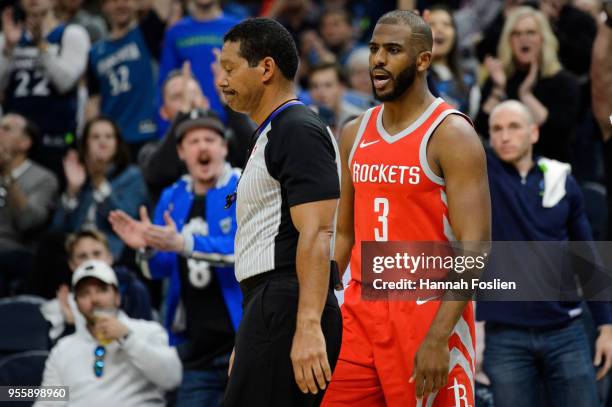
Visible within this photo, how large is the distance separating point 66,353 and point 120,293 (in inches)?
26.1

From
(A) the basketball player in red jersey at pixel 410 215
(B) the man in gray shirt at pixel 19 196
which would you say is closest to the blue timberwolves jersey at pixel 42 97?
(B) the man in gray shirt at pixel 19 196

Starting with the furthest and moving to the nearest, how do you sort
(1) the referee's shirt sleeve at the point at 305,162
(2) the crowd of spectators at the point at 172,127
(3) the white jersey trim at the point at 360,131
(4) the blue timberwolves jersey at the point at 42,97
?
1. (4) the blue timberwolves jersey at the point at 42,97
2. (2) the crowd of spectators at the point at 172,127
3. (3) the white jersey trim at the point at 360,131
4. (1) the referee's shirt sleeve at the point at 305,162

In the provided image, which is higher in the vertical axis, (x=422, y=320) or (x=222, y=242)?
(x=222, y=242)

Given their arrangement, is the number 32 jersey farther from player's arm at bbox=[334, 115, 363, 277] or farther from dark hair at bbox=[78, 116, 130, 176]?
dark hair at bbox=[78, 116, 130, 176]

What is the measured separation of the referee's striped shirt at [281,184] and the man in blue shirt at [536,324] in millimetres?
2171

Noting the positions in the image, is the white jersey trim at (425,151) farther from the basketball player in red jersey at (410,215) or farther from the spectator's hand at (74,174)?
the spectator's hand at (74,174)

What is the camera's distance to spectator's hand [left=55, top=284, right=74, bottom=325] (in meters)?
7.18

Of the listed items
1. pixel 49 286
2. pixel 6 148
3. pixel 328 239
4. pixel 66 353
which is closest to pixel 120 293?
pixel 66 353

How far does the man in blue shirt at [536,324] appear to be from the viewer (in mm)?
5758

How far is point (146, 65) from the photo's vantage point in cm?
1028

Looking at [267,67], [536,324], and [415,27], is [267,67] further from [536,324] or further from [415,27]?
[536,324]

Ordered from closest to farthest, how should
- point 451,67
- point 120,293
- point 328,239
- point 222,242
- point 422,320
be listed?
point 328,239, point 422,320, point 222,242, point 120,293, point 451,67

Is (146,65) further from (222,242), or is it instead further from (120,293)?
(222,242)

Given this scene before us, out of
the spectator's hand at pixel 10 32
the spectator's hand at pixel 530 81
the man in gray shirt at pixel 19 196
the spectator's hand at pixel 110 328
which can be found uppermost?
the spectator's hand at pixel 10 32
